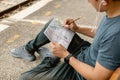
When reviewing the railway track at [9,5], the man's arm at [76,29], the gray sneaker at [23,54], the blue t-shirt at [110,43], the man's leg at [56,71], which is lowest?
the railway track at [9,5]

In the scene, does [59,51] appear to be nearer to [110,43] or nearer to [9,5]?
[110,43]

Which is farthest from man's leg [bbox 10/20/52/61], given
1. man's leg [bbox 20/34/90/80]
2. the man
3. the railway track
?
the railway track

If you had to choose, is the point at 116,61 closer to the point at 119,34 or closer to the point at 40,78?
the point at 119,34

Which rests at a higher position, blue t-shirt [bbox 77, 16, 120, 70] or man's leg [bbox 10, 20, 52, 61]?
blue t-shirt [bbox 77, 16, 120, 70]

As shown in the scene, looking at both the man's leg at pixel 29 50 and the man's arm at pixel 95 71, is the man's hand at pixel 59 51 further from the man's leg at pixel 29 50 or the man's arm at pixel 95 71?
the man's leg at pixel 29 50

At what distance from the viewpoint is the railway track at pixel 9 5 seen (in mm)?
5580

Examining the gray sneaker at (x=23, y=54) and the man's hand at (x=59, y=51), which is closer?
the man's hand at (x=59, y=51)

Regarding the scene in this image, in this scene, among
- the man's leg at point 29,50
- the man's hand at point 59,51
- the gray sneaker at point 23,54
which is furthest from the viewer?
the gray sneaker at point 23,54

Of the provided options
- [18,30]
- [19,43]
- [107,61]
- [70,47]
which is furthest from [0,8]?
A: [107,61]

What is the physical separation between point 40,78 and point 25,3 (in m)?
4.07

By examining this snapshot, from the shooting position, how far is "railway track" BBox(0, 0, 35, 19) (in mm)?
5580

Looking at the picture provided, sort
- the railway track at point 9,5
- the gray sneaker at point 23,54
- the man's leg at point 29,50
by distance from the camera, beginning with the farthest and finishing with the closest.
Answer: the railway track at point 9,5
the gray sneaker at point 23,54
the man's leg at point 29,50

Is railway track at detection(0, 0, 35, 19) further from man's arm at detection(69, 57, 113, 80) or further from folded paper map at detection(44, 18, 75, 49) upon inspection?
man's arm at detection(69, 57, 113, 80)

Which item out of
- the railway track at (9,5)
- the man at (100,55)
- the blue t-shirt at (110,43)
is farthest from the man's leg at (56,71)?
the railway track at (9,5)
